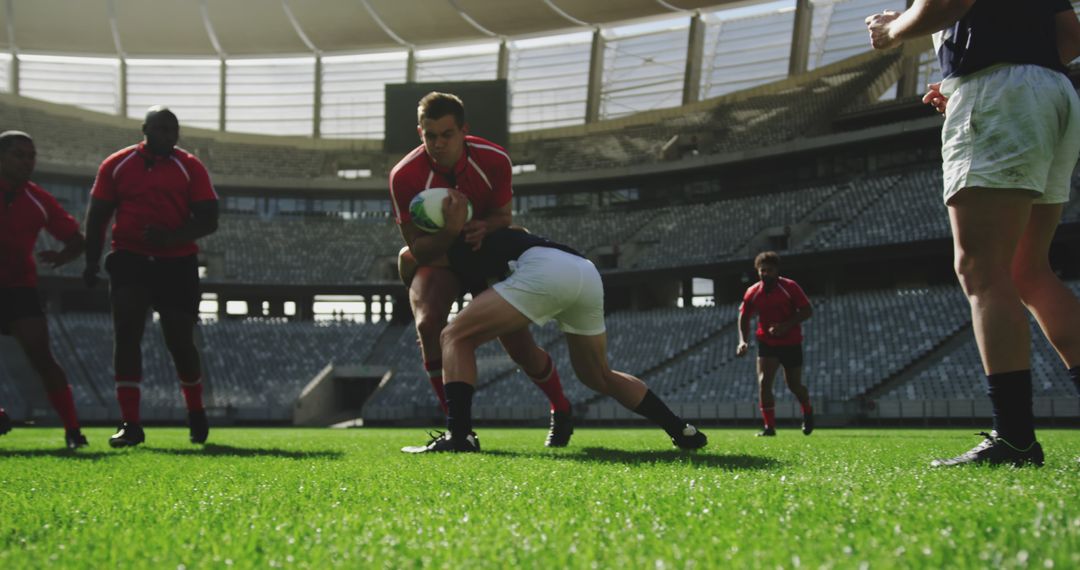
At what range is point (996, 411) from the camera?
3.21m

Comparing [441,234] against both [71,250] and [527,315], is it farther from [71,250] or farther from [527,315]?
[71,250]

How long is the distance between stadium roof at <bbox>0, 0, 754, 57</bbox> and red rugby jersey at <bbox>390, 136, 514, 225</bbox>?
31.2 metres

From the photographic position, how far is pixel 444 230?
4.59 m

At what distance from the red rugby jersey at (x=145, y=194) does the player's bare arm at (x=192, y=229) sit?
65 millimetres

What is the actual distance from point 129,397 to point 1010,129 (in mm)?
5885

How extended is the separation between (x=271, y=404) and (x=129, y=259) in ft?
87.8

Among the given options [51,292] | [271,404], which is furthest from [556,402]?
[51,292]

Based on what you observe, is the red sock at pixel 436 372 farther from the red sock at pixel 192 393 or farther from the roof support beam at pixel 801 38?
the roof support beam at pixel 801 38

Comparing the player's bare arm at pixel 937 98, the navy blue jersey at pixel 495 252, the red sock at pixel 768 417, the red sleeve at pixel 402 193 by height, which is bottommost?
the red sock at pixel 768 417

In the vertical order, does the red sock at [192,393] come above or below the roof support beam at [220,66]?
below

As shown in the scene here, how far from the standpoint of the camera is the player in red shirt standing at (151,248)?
6.06 m

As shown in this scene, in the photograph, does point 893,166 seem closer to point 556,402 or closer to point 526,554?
point 556,402

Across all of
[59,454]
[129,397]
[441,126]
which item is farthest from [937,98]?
[129,397]

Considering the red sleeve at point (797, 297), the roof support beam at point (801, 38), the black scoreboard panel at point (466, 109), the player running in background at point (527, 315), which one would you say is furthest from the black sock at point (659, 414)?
the roof support beam at point (801, 38)
